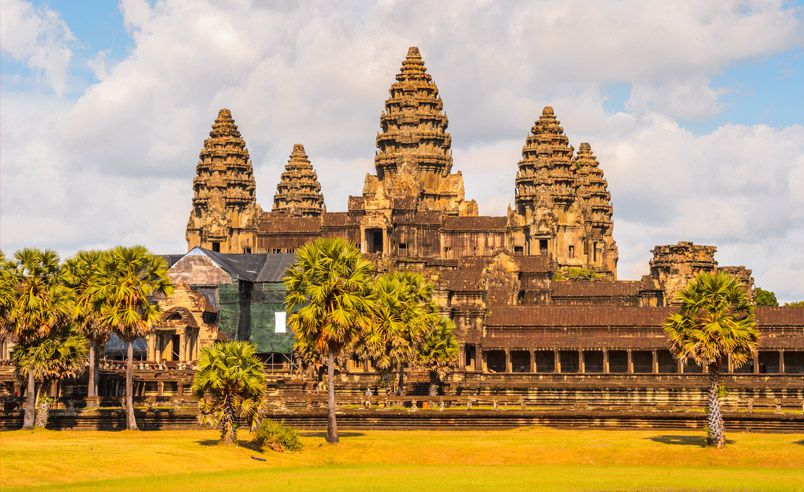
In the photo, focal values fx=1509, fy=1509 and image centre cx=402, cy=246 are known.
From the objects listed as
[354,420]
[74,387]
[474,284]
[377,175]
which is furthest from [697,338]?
[377,175]

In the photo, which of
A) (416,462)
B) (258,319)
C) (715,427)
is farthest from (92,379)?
(258,319)

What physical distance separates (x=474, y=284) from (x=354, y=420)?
4827 centimetres

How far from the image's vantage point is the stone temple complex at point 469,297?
11038 centimetres

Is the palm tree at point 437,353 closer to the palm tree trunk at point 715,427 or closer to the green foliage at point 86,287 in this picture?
the green foliage at point 86,287

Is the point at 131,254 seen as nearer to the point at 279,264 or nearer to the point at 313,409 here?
the point at 313,409

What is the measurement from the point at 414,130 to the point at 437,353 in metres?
86.5

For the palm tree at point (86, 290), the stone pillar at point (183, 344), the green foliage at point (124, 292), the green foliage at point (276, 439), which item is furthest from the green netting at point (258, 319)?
the green foliage at point (276, 439)

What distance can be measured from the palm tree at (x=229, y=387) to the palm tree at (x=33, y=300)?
13.9m

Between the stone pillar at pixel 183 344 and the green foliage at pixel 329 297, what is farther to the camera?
the stone pillar at pixel 183 344

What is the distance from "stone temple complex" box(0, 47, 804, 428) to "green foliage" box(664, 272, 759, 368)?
222 inches

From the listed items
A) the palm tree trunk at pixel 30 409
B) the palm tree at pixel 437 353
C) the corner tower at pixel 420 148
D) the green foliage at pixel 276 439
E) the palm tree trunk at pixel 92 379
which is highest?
the corner tower at pixel 420 148

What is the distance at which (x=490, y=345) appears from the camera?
124 m

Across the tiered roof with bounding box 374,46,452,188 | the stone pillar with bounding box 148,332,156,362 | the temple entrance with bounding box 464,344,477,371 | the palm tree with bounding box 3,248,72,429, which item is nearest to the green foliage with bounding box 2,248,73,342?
the palm tree with bounding box 3,248,72,429

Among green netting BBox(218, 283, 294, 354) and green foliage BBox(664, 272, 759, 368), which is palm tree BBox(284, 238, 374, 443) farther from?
green netting BBox(218, 283, 294, 354)
